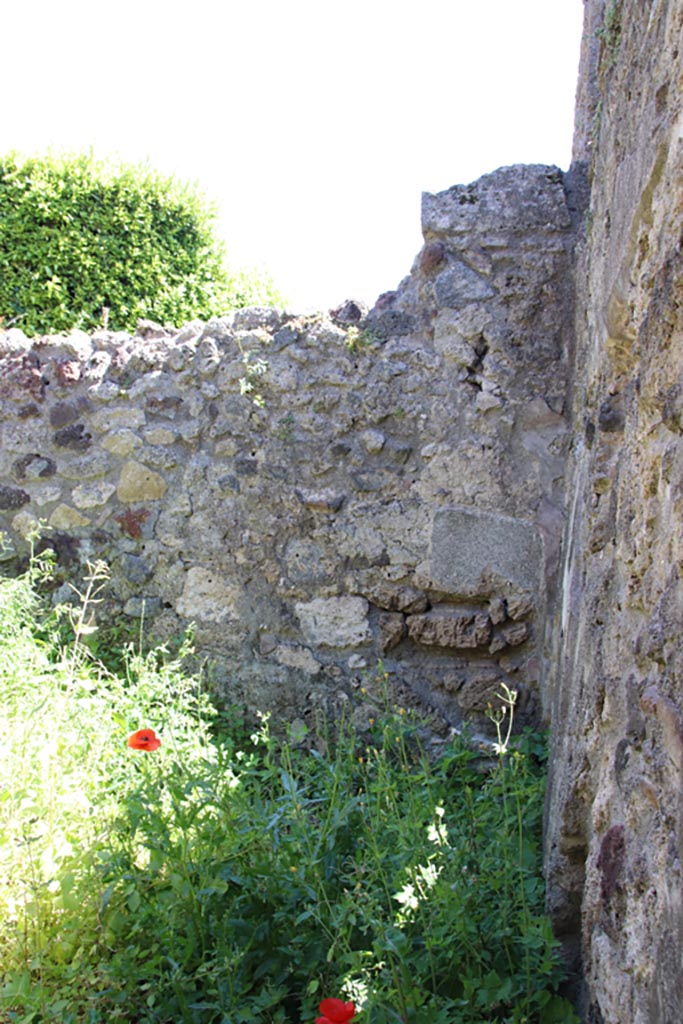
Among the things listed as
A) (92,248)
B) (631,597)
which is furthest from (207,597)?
(92,248)

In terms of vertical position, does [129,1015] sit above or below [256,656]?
below

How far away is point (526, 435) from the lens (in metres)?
3.57

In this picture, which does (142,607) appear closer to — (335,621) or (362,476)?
(335,621)

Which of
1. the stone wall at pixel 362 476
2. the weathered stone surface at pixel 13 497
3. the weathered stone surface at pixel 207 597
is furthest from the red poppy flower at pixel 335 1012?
the weathered stone surface at pixel 13 497

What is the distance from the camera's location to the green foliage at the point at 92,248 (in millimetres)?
5926

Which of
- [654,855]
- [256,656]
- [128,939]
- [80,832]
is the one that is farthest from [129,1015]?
[256,656]

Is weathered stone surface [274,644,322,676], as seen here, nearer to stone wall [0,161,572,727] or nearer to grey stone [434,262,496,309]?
stone wall [0,161,572,727]

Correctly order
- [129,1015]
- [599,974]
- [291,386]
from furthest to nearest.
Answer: [291,386], [129,1015], [599,974]

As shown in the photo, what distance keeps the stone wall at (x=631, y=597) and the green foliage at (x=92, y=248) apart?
4.09 metres

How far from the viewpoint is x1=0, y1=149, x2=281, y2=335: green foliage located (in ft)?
19.4

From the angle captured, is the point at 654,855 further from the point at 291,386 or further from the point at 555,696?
the point at 291,386

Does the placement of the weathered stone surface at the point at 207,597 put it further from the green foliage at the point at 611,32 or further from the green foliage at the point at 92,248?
the green foliage at the point at 92,248

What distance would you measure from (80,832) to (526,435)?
2098 millimetres

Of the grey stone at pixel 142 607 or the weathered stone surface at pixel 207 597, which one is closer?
the weathered stone surface at pixel 207 597
